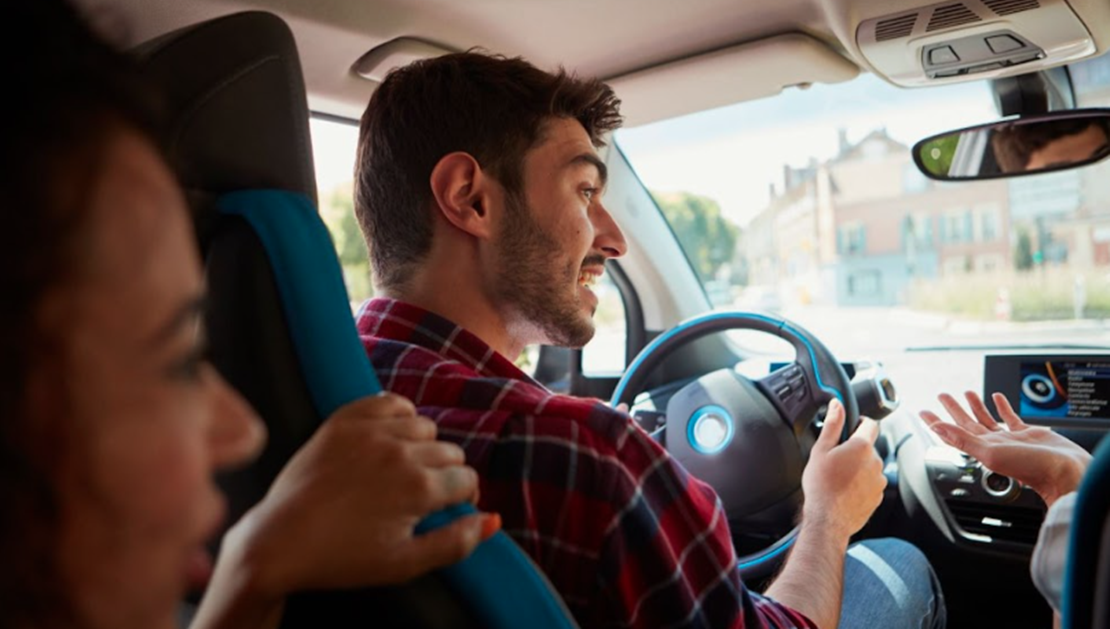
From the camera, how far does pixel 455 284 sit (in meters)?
1.61

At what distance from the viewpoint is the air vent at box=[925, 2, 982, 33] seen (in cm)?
191

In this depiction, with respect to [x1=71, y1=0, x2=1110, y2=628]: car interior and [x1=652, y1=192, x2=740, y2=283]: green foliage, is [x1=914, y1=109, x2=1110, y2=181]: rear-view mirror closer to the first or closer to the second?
[x1=71, y1=0, x2=1110, y2=628]: car interior

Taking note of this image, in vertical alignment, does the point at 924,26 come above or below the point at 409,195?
above

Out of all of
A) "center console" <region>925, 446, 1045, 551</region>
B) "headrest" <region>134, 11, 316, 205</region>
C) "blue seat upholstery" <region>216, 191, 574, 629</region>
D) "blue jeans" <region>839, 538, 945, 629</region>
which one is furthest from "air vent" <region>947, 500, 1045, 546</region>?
"headrest" <region>134, 11, 316, 205</region>

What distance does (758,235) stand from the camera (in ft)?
11.4

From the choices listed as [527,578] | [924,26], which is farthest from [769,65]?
[527,578]

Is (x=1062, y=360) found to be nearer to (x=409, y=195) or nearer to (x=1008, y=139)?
(x=1008, y=139)

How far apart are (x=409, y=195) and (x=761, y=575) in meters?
1.24

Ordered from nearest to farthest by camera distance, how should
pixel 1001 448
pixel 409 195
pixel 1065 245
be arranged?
pixel 1001 448
pixel 409 195
pixel 1065 245

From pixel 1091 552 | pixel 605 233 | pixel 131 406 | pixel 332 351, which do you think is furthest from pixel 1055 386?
pixel 131 406

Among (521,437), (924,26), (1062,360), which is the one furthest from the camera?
(1062,360)

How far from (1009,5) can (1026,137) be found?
689mm

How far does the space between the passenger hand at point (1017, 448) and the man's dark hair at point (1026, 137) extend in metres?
0.95

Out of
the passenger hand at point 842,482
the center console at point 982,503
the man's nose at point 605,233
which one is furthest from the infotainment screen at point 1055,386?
the man's nose at point 605,233
